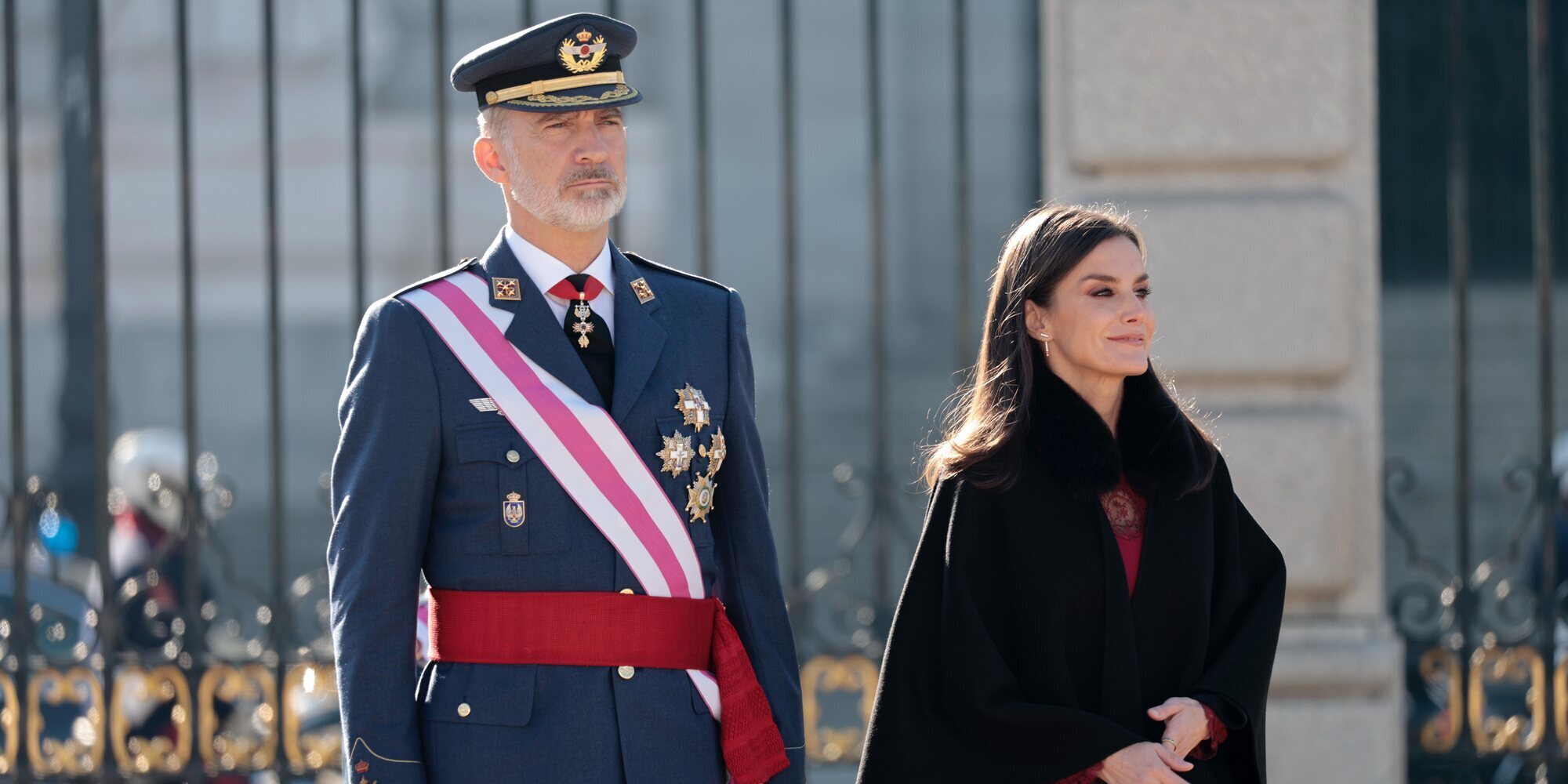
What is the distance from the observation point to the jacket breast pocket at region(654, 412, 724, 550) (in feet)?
8.31

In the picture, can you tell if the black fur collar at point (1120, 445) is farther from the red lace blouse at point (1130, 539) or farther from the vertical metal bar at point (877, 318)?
the vertical metal bar at point (877, 318)

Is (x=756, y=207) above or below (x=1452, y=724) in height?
above

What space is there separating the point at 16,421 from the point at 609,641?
2.51 meters

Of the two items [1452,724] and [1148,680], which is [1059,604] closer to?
[1148,680]

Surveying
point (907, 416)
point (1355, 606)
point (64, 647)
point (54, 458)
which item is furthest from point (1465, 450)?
point (54, 458)

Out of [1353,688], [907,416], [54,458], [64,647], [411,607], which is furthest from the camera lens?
[54,458]

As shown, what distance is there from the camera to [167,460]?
6520mm

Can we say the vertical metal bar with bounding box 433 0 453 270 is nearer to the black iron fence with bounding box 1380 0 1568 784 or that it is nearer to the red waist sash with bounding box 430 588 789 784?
the red waist sash with bounding box 430 588 789 784

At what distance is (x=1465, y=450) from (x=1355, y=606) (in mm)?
503

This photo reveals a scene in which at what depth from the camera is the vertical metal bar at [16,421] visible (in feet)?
14.2

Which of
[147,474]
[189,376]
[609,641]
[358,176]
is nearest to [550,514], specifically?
[609,641]

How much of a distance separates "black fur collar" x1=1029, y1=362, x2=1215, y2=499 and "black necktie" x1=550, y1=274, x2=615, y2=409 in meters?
0.61

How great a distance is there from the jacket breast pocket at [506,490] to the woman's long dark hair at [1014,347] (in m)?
0.61

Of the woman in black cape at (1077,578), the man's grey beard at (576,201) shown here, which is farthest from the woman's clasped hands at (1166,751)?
the man's grey beard at (576,201)
